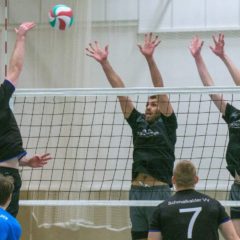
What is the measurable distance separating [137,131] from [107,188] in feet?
8.56

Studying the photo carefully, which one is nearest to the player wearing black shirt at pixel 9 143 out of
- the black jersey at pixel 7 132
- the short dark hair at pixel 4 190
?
the black jersey at pixel 7 132

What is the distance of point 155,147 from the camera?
5383mm

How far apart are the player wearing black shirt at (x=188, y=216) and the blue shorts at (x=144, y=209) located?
132cm

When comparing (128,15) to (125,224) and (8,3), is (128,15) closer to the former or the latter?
(8,3)

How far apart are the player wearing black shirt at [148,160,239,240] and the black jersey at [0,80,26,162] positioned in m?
1.27

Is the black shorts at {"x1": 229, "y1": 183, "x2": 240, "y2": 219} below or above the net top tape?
below

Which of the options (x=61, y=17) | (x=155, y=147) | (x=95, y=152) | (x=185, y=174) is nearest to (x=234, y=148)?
(x=155, y=147)

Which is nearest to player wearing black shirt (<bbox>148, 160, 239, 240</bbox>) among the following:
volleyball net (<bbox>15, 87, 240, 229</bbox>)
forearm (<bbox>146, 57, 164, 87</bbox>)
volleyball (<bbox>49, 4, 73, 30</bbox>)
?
forearm (<bbox>146, 57, 164, 87</bbox>)

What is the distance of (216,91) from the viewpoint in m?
5.33

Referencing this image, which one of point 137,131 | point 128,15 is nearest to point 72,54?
point 128,15

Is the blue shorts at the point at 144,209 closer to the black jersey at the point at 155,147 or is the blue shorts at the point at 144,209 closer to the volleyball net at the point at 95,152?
the black jersey at the point at 155,147

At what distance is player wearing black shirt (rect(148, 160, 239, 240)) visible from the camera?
12.8 feet

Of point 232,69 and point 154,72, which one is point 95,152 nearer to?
point 154,72

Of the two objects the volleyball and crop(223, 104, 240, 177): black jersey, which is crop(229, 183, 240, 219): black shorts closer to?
crop(223, 104, 240, 177): black jersey
